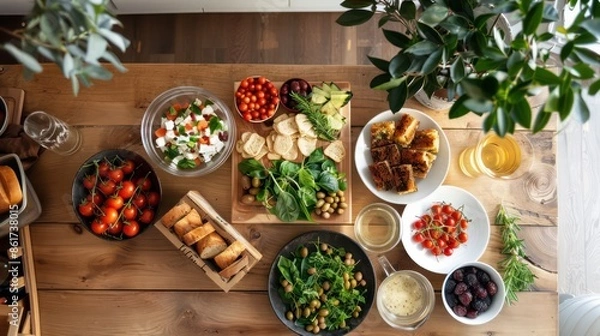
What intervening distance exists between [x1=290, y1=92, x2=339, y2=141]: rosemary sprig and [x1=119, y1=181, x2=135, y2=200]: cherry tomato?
53 centimetres

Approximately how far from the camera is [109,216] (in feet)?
4.72

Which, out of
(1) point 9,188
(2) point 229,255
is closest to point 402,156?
(2) point 229,255

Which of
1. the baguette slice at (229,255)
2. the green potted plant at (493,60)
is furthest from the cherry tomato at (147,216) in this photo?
the green potted plant at (493,60)

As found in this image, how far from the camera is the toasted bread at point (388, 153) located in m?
1.51

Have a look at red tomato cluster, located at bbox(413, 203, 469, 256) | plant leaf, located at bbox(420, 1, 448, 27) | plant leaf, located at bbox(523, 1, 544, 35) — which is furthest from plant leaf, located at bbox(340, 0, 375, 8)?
red tomato cluster, located at bbox(413, 203, 469, 256)

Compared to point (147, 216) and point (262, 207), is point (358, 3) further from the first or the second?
point (147, 216)

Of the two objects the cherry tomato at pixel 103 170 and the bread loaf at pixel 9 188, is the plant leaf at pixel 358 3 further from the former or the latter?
the bread loaf at pixel 9 188

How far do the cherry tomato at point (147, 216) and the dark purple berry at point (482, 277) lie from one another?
97 centimetres

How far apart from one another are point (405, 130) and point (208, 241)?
65 cm

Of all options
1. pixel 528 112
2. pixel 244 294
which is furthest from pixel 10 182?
pixel 528 112

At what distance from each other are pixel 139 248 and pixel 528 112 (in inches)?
45.8

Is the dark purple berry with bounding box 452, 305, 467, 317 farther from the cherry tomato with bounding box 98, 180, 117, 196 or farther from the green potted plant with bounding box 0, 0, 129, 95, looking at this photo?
the green potted plant with bounding box 0, 0, 129, 95

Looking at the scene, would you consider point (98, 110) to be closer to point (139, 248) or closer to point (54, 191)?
point (54, 191)

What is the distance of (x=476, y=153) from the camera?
154 centimetres
